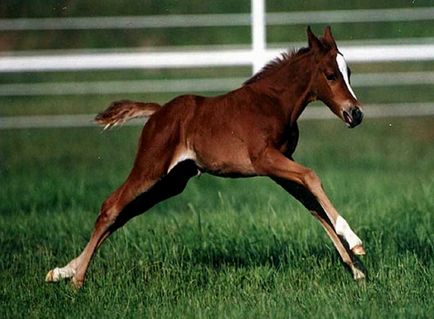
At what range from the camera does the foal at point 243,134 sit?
754 centimetres

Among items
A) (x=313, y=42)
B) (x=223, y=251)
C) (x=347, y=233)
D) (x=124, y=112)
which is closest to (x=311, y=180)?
(x=347, y=233)

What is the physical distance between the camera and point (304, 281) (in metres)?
7.57

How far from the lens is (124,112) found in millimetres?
8141

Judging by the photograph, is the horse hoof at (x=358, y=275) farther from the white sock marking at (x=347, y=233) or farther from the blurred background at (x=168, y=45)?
the blurred background at (x=168, y=45)

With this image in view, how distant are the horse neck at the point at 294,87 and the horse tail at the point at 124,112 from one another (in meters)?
0.74

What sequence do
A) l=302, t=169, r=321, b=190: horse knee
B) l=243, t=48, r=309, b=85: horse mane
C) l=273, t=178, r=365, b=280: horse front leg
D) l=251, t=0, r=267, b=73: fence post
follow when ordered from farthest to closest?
l=251, t=0, r=267, b=73: fence post, l=243, t=48, r=309, b=85: horse mane, l=273, t=178, r=365, b=280: horse front leg, l=302, t=169, r=321, b=190: horse knee

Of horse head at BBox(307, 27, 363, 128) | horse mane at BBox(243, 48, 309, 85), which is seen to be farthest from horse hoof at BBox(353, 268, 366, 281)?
horse mane at BBox(243, 48, 309, 85)

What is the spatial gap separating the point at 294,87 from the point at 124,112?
1054mm

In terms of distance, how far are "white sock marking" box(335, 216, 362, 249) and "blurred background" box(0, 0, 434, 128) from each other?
10.5 m

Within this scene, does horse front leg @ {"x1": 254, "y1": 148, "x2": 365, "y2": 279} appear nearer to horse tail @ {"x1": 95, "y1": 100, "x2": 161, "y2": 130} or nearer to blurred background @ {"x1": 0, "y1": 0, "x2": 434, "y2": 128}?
horse tail @ {"x1": 95, "y1": 100, "x2": 161, "y2": 130}

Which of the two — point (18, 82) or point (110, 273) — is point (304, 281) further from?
point (18, 82)

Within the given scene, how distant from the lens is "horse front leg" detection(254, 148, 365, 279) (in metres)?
7.05

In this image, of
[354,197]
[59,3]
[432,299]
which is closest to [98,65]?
[354,197]

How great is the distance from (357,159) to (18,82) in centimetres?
746
